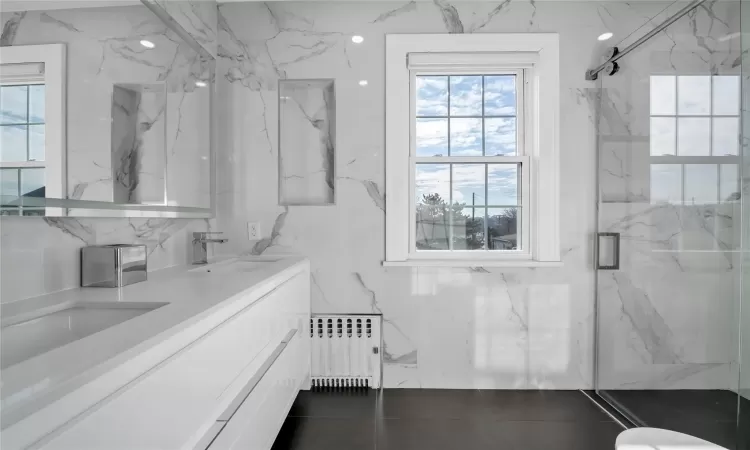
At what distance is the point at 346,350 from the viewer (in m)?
2.54

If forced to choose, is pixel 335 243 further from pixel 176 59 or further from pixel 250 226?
A: pixel 176 59

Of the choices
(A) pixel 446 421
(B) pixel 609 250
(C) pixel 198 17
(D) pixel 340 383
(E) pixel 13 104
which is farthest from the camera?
(D) pixel 340 383

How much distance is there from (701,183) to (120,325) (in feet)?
7.29

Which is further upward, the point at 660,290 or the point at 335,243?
the point at 335,243

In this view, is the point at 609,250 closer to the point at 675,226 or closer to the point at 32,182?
the point at 675,226

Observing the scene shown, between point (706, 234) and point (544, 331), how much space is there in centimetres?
109

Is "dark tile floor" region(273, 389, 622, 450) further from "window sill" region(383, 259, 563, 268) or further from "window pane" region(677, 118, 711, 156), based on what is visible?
"window pane" region(677, 118, 711, 156)

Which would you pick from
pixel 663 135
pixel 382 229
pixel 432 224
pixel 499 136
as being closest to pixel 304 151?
pixel 382 229

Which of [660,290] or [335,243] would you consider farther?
[335,243]

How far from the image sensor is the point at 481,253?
8.73ft

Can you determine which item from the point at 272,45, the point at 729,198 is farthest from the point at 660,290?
the point at 272,45

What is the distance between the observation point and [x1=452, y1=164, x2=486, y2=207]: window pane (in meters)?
2.70

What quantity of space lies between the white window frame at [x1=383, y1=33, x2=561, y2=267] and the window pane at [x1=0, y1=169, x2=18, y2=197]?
1.80 m

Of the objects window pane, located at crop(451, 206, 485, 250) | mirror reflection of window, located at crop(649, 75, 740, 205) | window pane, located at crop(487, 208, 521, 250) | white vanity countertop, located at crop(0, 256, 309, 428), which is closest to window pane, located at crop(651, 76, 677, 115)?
mirror reflection of window, located at crop(649, 75, 740, 205)
